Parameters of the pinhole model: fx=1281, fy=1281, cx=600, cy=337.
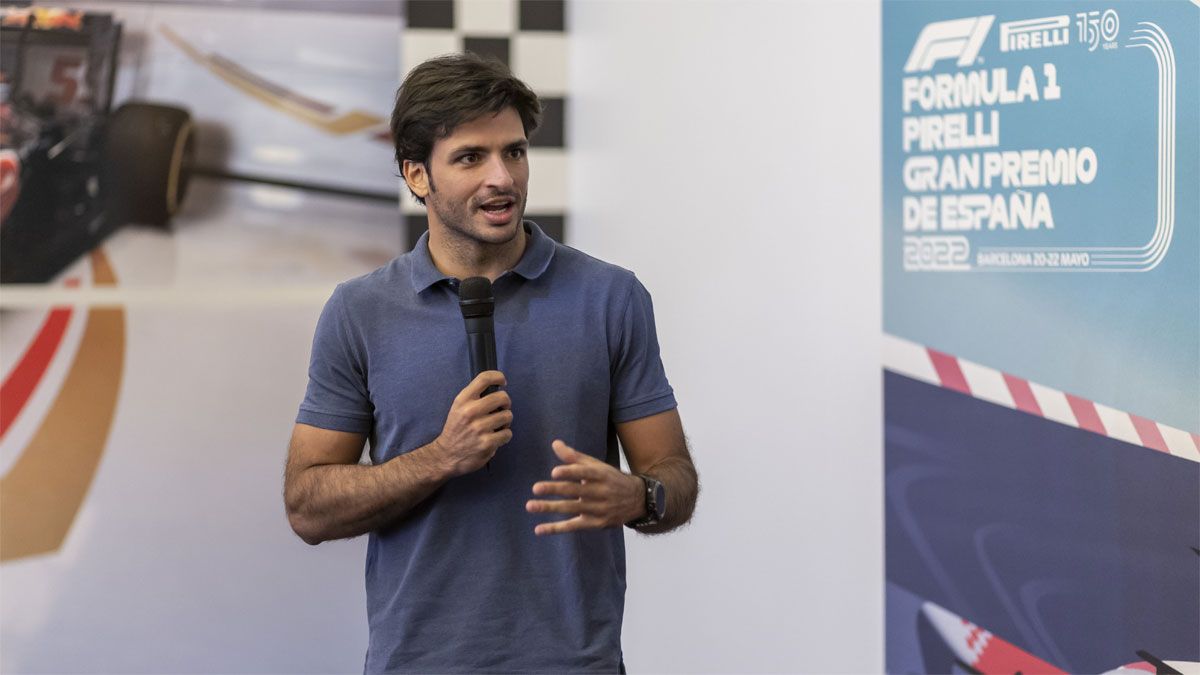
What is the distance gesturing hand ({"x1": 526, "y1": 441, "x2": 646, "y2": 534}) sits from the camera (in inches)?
55.6

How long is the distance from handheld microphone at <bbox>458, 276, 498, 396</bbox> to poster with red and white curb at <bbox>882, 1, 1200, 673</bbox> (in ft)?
3.43

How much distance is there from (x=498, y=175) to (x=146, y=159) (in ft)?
6.36

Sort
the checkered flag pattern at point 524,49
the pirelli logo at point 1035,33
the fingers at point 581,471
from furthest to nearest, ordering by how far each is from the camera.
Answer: the checkered flag pattern at point 524,49, the pirelli logo at point 1035,33, the fingers at point 581,471

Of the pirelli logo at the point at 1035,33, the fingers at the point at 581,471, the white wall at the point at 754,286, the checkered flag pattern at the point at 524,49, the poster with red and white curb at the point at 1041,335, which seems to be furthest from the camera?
the checkered flag pattern at the point at 524,49

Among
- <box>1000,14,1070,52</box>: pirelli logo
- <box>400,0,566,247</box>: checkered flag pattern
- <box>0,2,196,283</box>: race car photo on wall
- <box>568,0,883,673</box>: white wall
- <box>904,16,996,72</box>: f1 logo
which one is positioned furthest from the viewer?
<box>400,0,566,247</box>: checkered flag pattern

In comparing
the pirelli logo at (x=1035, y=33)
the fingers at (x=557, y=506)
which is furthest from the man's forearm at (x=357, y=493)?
the pirelli logo at (x=1035, y=33)

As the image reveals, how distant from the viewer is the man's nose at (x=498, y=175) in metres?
1.57

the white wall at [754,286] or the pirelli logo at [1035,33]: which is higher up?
the pirelli logo at [1035,33]

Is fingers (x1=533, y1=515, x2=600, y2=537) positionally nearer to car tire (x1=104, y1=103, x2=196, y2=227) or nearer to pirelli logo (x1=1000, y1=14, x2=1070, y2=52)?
pirelli logo (x1=1000, y1=14, x2=1070, y2=52)

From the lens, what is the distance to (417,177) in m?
1.67

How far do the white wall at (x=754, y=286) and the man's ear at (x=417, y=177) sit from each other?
1.08 m

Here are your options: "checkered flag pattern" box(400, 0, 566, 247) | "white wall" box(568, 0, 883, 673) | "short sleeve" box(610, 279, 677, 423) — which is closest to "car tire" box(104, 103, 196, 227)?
"checkered flag pattern" box(400, 0, 566, 247)

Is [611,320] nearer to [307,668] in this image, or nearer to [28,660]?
[307,668]

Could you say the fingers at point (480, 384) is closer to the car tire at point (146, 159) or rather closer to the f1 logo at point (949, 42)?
the f1 logo at point (949, 42)
